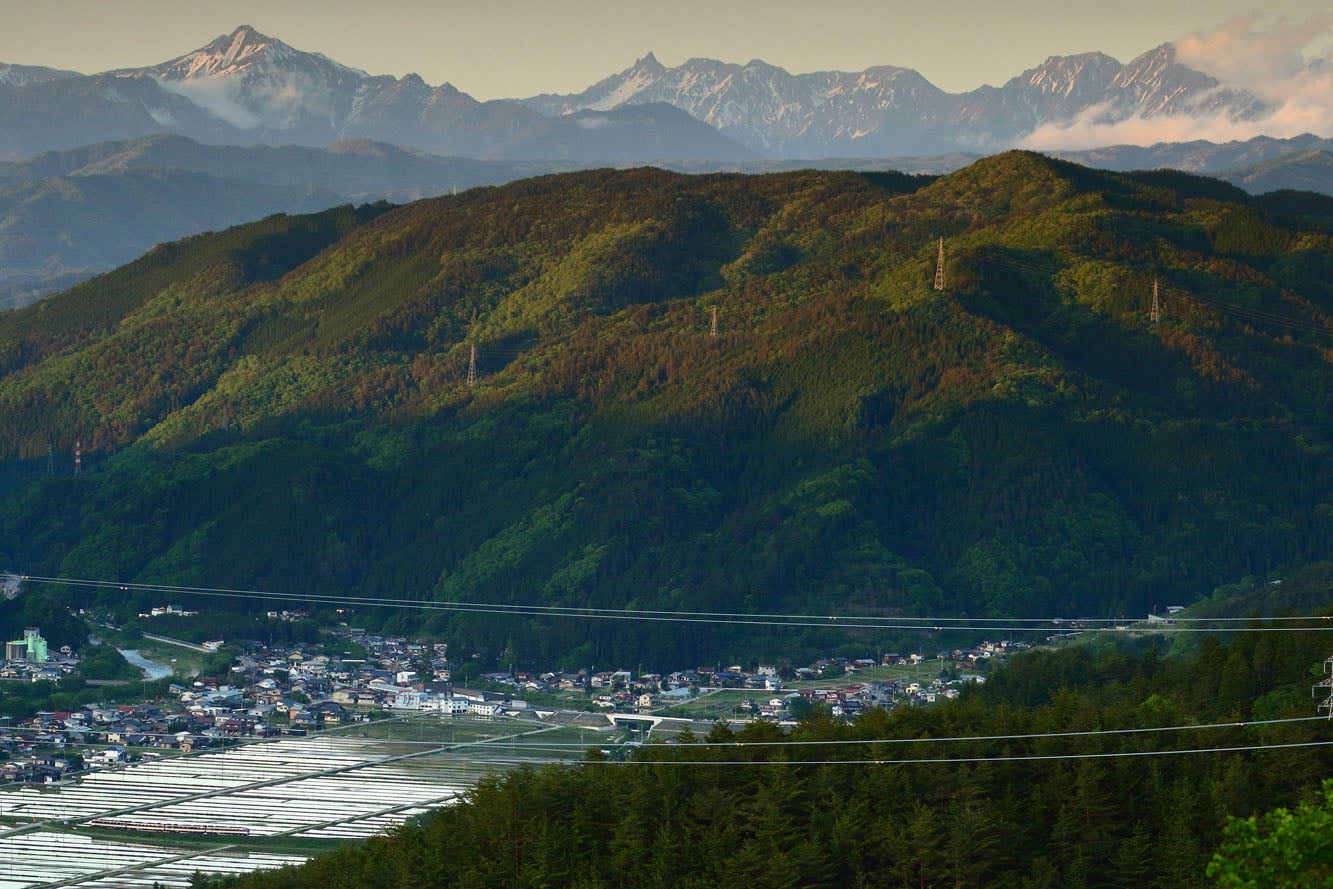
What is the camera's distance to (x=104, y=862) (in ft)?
330

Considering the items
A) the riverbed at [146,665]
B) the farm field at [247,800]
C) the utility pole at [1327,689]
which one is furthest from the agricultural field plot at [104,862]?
the riverbed at [146,665]

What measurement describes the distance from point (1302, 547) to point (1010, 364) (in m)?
27.2

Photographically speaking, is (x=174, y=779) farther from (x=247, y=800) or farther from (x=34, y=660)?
(x=34, y=660)

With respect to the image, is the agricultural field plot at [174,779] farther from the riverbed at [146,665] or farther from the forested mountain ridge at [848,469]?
the forested mountain ridge at [848,469]

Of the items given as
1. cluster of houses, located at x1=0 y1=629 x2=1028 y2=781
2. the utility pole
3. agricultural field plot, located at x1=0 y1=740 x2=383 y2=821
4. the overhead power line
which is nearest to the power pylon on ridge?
the overhead power line

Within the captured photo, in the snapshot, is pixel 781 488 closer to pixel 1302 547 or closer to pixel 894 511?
pixel 894 511

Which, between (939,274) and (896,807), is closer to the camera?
(896,807)

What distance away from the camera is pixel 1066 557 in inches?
6147

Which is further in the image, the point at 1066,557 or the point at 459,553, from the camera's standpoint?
the point at 459,553

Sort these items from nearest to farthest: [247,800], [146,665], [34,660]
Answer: [247,800]
[146,665]
[34,660]

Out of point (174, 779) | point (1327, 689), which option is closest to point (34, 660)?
point (174, 779)

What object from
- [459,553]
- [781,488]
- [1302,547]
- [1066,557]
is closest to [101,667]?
[459,553]

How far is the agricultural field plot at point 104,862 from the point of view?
96875mm

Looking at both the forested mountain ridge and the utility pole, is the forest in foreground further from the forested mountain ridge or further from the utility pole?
the forested mountain ridge
